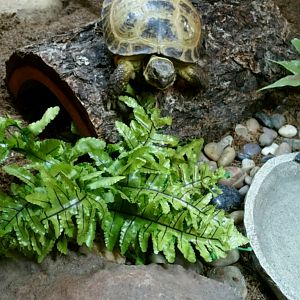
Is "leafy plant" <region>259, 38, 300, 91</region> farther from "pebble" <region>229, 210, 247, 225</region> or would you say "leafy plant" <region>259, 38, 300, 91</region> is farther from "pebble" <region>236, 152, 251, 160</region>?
"pebble" <region>229, 210, 247, 225</region>

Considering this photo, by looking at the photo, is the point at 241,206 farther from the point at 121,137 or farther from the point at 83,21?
the point at 83,21

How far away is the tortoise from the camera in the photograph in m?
2.52

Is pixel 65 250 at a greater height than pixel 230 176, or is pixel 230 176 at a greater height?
pixel 65 250

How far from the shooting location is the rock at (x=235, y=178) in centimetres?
278

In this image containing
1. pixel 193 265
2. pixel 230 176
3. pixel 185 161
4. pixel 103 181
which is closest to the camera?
pixel 103 181

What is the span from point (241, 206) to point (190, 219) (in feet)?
1.63

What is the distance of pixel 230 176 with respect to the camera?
279 centimetres

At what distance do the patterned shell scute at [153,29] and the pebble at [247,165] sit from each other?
0.60m

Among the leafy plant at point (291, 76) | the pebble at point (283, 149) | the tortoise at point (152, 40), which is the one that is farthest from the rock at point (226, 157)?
the tortoise at point (152, 40)

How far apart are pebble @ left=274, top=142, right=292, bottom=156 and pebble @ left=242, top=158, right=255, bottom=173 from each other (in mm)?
153

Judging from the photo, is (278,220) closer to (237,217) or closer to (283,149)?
(237,217)

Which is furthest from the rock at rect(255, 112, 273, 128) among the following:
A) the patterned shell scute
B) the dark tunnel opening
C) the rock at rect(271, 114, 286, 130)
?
the dark tunnel opening

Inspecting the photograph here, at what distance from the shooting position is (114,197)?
2219 millimetres

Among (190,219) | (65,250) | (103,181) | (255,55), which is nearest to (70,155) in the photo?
(103,181)
